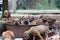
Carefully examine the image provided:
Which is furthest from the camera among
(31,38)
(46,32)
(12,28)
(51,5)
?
(51,5)

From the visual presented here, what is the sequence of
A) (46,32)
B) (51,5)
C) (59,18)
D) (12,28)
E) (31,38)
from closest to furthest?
(31,38) → (46,32) → (12,28) → (59,18) → (51,5)

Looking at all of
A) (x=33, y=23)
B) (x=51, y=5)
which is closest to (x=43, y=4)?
(x=51, y=5)

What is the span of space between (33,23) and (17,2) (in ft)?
3.61

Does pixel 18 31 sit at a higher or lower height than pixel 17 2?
lower

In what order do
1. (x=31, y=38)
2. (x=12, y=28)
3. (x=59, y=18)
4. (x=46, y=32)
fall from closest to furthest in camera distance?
(x=31, y=38) → (x=46, y=32) → (x=12, y=28) → (x=59, y=18)

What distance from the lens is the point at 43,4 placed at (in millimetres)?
3494

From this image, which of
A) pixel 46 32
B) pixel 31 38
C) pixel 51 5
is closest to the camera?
pixel 31 38

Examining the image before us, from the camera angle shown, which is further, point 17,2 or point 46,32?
point 17,2

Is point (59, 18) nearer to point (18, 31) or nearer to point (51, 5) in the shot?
point (51, 5)

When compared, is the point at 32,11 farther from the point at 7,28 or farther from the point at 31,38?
the point at 31,38

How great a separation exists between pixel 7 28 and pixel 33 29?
0.40m

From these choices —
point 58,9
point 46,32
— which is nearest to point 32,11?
point 58,9

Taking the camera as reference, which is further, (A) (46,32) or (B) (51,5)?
(B) (51,5)

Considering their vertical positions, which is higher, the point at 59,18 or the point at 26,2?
the point at 26,2
